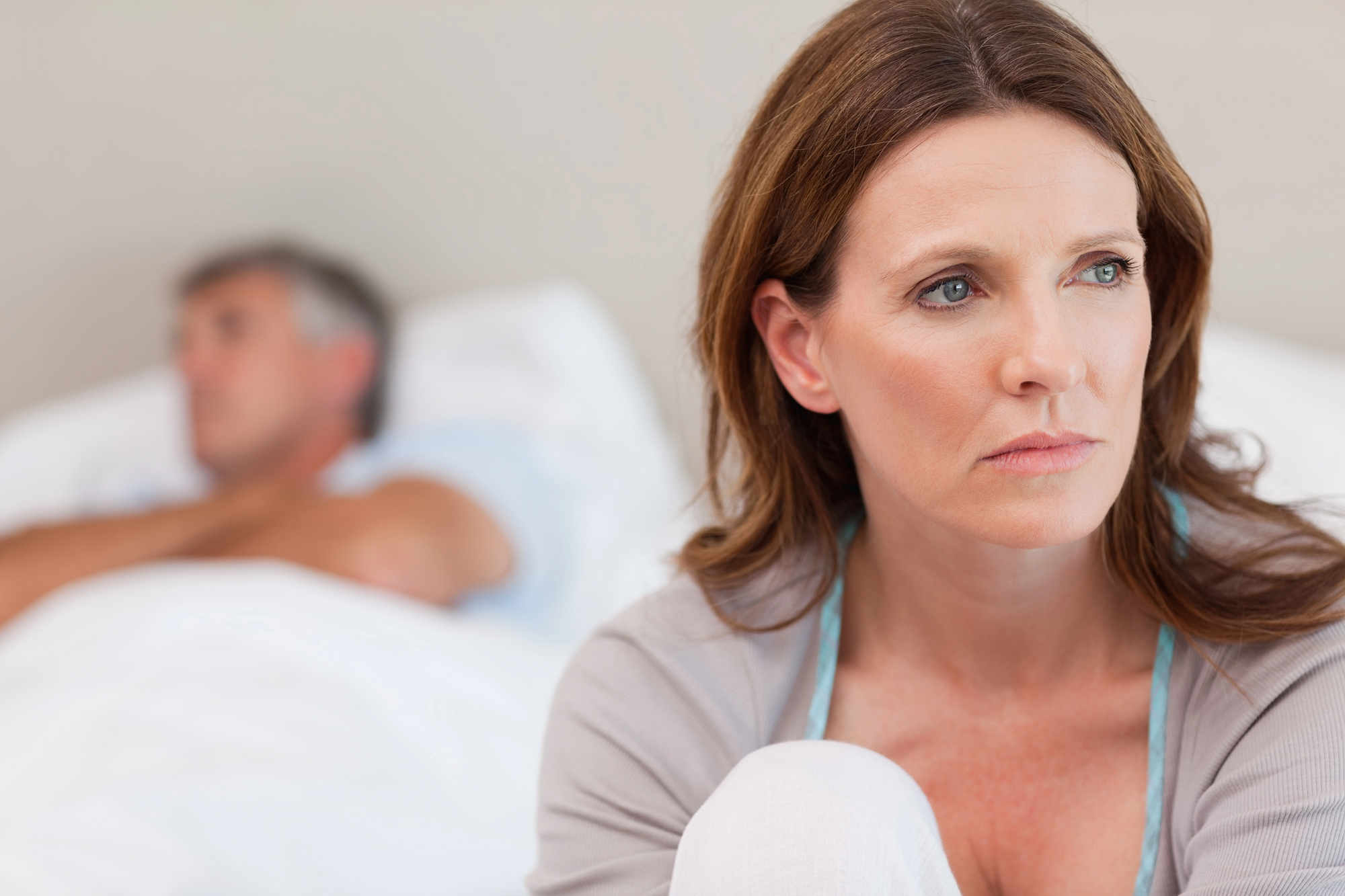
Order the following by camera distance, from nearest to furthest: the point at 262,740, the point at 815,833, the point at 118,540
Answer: the point at 815,833, the point at 262,740, the point at 118,540

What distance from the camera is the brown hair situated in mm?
833

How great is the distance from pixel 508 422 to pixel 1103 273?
1331 mm

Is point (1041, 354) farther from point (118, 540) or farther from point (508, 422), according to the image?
point (118, 540)

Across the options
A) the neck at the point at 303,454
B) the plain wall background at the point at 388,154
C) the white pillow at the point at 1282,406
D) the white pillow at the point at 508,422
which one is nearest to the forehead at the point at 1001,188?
the white pillow at the point at 1282,406

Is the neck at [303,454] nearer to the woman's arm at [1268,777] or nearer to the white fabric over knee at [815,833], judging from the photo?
the white fabric over knee at [815,833]

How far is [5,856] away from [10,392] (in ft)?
5.10

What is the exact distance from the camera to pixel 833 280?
34.8 inches

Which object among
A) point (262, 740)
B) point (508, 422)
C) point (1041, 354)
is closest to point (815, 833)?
point (1041, 354)

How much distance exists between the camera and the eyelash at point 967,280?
2.72 ft

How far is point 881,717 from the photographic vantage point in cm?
101

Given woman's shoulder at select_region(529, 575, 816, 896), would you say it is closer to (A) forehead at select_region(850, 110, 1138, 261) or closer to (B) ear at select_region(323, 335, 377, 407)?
(A) forehead at select_region(850, 110, 1138, 261)

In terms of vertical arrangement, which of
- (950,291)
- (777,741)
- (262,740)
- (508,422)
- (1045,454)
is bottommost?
(262,740)

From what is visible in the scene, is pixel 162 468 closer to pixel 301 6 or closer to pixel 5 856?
pixel 301 6

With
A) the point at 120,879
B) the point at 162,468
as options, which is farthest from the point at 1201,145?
the point at 162,468
